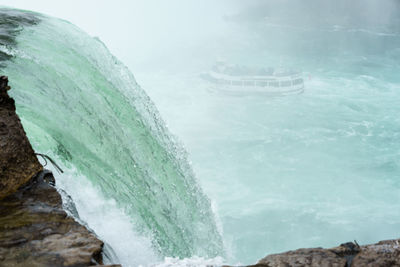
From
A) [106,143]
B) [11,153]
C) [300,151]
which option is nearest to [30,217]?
[11,153]

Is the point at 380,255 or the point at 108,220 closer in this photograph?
the point at 380,255

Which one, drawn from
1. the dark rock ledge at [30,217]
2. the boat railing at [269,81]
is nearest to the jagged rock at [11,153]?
the dark rock ledge at [30,217]

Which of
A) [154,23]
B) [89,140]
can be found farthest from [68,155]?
[154,23]

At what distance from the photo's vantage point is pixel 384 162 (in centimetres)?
2022

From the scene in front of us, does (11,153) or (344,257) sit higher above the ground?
(11,153)

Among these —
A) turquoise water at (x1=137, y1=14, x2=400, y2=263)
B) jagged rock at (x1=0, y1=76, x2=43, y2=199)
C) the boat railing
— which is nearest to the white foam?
jagged rock at (x1=0, y1=76, x2=43, y2=199)

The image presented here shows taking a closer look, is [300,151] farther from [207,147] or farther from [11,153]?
[11,153]

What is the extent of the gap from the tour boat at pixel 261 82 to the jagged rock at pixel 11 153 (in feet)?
98.8

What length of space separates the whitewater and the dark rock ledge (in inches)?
18.6

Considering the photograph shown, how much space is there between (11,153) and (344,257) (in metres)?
2.21

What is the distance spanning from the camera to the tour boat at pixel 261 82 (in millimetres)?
31750

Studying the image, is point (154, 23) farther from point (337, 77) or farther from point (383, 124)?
point (383, 124)

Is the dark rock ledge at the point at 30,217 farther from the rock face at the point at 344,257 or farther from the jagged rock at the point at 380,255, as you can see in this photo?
the jagged rock at the point at 380,255

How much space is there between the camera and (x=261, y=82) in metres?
32.1
